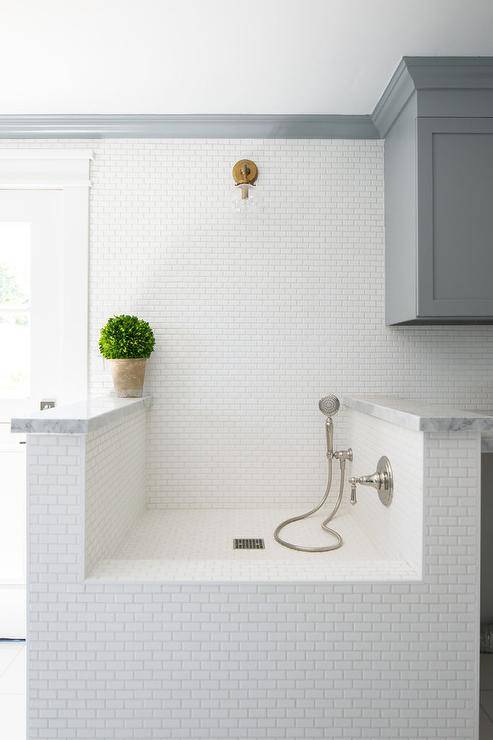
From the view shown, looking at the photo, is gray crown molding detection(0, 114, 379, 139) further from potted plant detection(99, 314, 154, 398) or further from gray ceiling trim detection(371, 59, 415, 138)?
potted plant detection(99, 314, 154, 398)

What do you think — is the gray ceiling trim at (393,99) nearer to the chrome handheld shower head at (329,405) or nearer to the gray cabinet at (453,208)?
the gray cabinet at (453,208)

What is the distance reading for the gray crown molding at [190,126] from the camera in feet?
8.06

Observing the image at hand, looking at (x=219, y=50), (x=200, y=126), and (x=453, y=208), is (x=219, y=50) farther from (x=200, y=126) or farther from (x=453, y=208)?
(x=453, y=208)

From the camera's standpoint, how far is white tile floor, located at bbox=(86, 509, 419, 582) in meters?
1.61

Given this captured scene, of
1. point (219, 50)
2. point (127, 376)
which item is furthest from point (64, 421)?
point (219, 50)

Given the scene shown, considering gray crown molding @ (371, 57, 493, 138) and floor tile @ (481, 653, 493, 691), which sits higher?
gray crown molding @ (371, 57, 493, 138)

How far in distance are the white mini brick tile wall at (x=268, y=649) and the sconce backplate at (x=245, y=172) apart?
1535 millimetres

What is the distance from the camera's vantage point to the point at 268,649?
158 centimetres

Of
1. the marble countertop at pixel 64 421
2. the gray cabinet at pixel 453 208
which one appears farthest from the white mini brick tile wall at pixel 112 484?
the gray cabinet at pixel 453 208

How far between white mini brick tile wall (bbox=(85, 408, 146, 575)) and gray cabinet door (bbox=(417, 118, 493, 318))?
128 centimetres

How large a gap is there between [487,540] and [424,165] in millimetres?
1723

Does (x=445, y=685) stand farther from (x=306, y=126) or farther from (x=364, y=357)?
(x=306, y=126)

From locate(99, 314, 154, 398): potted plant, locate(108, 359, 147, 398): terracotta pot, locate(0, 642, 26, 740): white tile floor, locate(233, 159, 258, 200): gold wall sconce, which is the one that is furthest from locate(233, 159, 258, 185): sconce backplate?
locate(0, 642, 26, 740): white tile floor

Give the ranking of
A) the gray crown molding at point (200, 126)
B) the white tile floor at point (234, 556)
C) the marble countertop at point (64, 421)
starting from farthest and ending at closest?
the gray crown molding at point (200, 126)
the white tile floor at point (234, 556)
the marble countertop at point (64, 421)
